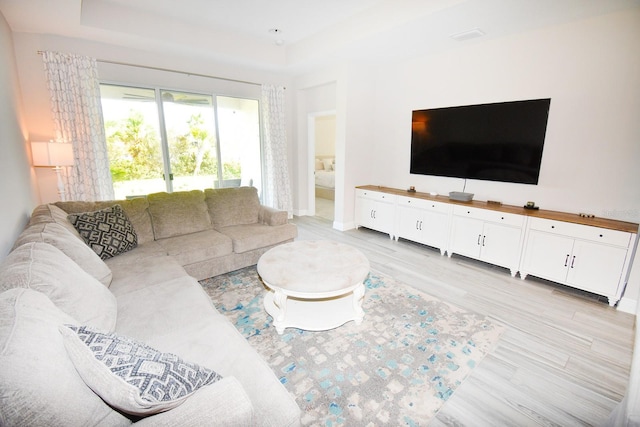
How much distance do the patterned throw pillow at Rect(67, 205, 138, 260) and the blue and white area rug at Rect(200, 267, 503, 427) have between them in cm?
93

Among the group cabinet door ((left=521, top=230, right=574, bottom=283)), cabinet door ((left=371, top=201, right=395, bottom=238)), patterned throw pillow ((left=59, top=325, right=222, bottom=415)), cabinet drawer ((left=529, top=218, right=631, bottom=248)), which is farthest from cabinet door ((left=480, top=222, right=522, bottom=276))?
patterned throw pillow ((left=59, top=325, right=222, bottom=415))

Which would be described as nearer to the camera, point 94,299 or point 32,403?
point 32,403

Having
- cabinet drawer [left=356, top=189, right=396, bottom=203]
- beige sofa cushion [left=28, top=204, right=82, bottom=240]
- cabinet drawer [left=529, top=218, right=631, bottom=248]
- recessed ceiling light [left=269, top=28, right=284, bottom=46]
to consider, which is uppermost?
recessed ceiling light [left=269, top=28, right=284, bottom=46]

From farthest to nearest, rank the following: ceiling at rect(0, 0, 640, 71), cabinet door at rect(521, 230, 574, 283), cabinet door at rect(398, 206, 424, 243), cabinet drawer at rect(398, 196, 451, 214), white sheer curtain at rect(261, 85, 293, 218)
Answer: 1. white sheer curtain at rect(261, 85, 293, 218)
2. cabinet door at rect(398, 206, 424, 243)
3. cabinet drawer at rect(398, 196, 451, 214)
4. cabinet door at rect(521, 230, 574, 283)
5. ceiling at rect(0, 0, 640, 71)

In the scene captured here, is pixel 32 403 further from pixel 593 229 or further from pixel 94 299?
pixel 593 229

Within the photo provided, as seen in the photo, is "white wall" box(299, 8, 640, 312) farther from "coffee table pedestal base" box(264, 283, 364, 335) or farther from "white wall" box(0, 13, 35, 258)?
"white wall" box(0, 13, 35, 258)

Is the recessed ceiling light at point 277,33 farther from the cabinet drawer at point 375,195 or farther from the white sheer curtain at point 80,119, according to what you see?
the cabinet drawer at point 375,195

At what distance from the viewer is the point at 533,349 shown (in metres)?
2.16

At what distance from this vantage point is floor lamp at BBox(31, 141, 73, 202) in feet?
10.3

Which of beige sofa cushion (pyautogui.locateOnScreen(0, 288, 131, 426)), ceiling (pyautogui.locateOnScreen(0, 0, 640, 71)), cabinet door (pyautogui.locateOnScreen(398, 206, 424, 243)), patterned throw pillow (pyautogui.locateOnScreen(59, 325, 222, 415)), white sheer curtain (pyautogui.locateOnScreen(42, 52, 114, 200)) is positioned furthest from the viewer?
cabinet door (pyautogui.locateOnScreen(398, 206, 424, 243))

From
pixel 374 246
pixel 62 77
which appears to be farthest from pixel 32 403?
pixel 62 77

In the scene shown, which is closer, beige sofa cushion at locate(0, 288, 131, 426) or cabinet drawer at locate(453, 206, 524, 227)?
beige sofa cushion at locate(0, 288, 131, 426)

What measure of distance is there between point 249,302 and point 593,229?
3.32m

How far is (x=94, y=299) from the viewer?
1.52 meters
